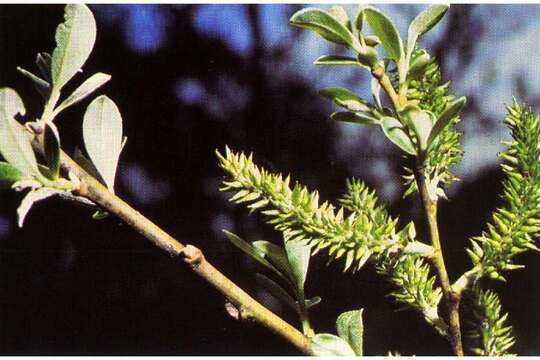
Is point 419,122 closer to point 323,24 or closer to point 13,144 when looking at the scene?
point 323,24

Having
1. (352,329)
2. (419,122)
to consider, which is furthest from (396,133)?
(352,329)

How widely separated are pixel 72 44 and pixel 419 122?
0.17 meters

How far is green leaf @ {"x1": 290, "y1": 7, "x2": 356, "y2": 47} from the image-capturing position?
0.27 meters

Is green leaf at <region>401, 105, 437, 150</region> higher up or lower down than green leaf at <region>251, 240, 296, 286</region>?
higher up

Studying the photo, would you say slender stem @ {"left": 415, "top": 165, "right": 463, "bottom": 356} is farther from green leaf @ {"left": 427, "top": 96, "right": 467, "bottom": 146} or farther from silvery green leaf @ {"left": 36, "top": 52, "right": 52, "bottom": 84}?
silvery green leaf @ {"left": 36, "top": 52, "right": 52, "bottom": 84}

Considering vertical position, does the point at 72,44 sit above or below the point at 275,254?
above

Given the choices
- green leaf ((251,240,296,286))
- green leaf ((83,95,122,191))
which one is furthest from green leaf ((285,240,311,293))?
green leaf ((83,95,122,191))

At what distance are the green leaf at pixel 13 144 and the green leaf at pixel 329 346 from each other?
17 centimetres

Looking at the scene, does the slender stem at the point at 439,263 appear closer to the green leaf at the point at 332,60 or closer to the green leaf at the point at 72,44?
the green leaf at the point at 332,60

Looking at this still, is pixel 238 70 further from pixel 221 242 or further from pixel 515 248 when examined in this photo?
pixel 515 248

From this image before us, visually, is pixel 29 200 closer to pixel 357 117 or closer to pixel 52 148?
pixel 52 148

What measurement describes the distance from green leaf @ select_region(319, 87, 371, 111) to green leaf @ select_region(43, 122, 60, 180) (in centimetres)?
13

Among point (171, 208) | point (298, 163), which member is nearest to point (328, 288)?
point (298, 163)

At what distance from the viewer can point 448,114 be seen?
0.88ft
